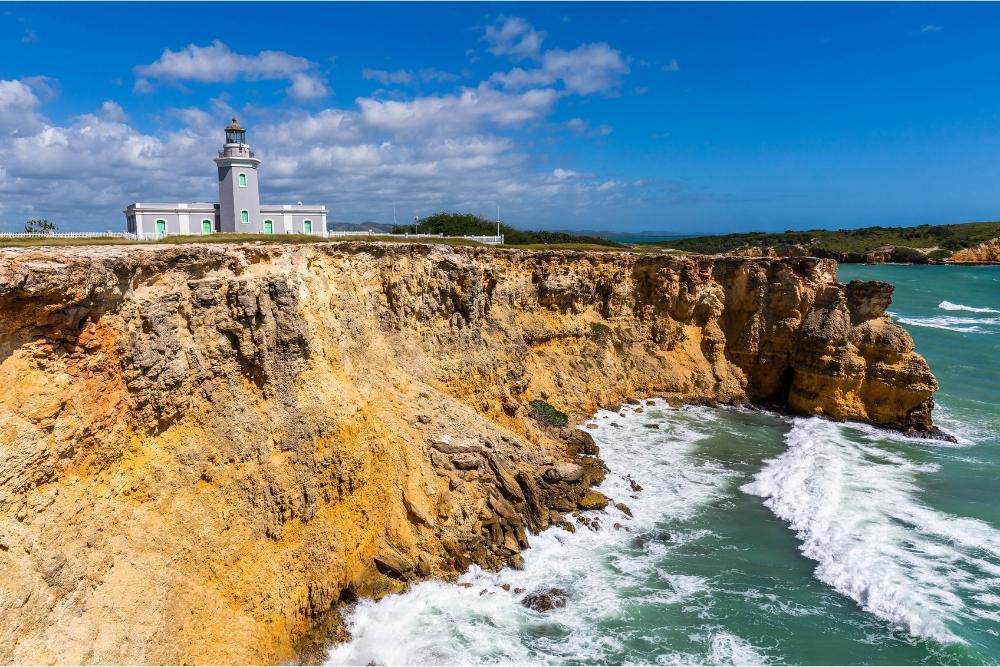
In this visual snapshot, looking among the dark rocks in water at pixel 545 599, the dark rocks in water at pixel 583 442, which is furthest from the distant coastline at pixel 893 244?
the dark rocks in water at pixel 545 599

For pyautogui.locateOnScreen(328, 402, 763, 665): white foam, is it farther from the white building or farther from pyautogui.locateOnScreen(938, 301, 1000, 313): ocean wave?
pyautogui.locateOnScreen(938, 301, 1000, 313): ocean wave

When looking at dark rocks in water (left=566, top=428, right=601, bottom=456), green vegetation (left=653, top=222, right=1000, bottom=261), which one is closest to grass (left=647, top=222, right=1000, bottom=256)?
green vegetation (left=653, top=222, right=1000, bottom=261)

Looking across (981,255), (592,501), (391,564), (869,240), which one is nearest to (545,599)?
(391,564)

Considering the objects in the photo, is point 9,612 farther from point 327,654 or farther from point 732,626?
point 732,626

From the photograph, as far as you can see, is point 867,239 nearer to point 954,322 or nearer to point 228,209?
point 954,322

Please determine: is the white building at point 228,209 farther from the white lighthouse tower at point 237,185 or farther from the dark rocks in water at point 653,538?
the dark rocks in water at point 653,538
